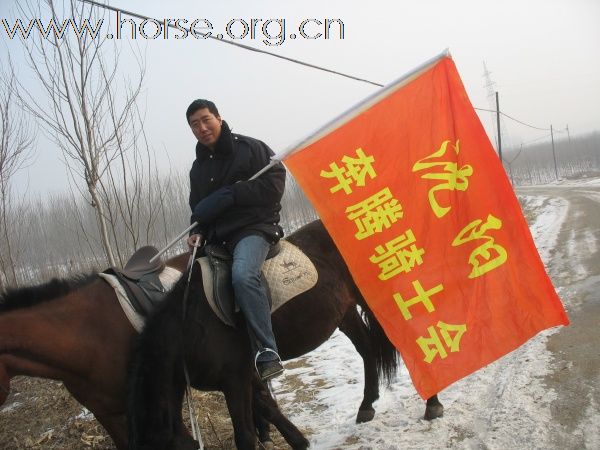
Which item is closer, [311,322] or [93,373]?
[93,373]

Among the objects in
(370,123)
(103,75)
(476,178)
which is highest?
(103,75)

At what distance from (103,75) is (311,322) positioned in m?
4.17

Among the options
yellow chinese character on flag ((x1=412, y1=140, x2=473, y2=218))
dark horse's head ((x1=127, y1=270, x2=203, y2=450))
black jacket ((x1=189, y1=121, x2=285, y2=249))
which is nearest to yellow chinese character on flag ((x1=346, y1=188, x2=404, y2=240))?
yellow chinese character on flag ((x1=412, y1=140, x2=473, y2=218))

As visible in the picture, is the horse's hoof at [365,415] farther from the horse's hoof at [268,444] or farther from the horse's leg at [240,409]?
the horse's leg at [240,409]

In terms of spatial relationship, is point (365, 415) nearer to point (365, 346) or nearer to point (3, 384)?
point (365, 346)

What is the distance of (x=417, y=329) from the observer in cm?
229

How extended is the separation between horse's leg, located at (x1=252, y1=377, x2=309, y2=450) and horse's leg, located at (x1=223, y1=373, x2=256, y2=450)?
56 cm

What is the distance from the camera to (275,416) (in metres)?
2.95

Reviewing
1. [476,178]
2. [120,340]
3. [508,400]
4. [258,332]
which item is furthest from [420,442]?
[120,340]

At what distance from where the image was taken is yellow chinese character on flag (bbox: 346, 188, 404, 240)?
233 centimetres

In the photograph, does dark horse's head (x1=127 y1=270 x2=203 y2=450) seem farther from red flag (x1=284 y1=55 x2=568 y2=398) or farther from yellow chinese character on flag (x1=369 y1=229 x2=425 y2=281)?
yellow chinese character on flag (x1=369 y1=229 x2=425 y2=281)

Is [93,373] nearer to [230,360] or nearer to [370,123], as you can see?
[230,360]

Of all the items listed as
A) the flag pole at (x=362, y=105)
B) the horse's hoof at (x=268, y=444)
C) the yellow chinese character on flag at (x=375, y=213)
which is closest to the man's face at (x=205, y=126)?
the flag pole at (x=362, y=105)

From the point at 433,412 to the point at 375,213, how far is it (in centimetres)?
169
